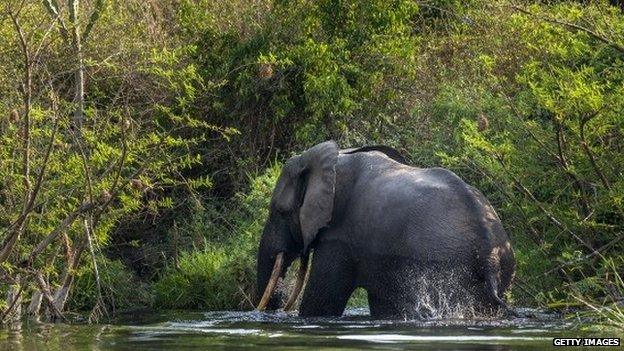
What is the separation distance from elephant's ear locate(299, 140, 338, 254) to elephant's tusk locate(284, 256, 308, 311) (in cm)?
29

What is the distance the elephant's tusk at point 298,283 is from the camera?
13.7m

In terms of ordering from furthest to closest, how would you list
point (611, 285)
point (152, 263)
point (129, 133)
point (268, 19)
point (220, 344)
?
point (268, 19) → point (152, 263) → point (129, 133) → point (611, 285) → point (220, 344)

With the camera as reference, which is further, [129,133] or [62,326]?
[129,133]

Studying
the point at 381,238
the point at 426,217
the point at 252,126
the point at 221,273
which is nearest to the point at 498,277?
the point at 426,217

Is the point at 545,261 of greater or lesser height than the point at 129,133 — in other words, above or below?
below

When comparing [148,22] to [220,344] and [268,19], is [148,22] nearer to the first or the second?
[268,19]

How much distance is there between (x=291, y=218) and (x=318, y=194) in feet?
1.85

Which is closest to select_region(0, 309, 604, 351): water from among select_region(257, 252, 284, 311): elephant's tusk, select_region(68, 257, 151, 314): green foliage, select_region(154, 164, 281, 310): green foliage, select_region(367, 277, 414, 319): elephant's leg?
select_region(367, 277, 414, 319): elephant's leg

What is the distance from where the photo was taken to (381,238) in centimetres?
1288

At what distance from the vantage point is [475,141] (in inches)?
506

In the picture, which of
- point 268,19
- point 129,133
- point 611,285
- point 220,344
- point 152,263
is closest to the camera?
point 220,344

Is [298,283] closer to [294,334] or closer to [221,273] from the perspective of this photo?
[221,273]

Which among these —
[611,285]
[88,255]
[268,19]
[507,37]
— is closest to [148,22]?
[268,19]

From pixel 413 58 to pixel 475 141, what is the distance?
20.0ft
